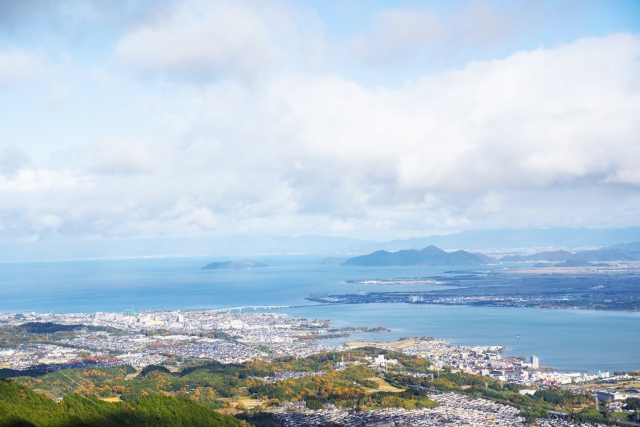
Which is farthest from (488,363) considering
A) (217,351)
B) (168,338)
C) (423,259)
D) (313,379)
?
(423,259)

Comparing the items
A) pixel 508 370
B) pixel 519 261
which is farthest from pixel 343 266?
pixel 508 370

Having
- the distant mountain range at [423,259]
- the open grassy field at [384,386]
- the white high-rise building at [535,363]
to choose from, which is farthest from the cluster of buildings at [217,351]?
the distant mountain range at [423,259]

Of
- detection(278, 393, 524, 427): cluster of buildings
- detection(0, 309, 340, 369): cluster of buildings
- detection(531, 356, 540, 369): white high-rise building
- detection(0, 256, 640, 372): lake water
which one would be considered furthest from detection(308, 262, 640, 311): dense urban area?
detection(278, 393, 524, 427): cluster of buildings

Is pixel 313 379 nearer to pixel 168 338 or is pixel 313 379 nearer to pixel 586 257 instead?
pixel 168 338

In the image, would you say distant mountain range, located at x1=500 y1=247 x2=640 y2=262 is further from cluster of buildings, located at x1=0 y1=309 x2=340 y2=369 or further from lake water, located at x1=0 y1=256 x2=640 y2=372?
cluster of buildings, located at x1=0 y1=309 x2=340 y2=369

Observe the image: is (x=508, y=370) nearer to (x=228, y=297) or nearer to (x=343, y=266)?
(x=228, y=297)

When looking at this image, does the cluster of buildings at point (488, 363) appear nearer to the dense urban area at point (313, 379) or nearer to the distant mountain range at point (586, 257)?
the dense urban area at point (313, 379)
